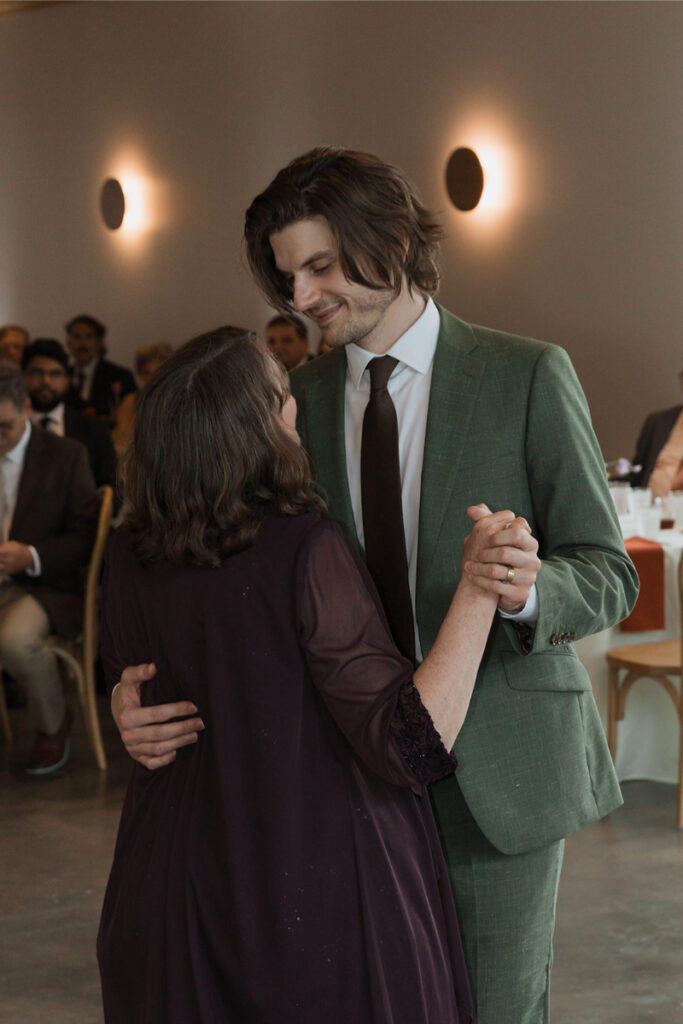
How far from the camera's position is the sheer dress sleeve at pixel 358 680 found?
1.35 meters

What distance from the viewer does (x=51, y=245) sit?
32.2 ft

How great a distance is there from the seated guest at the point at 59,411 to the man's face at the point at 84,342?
5.35 ft

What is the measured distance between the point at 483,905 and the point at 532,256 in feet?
19.4

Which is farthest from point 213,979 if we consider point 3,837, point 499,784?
point 3,837

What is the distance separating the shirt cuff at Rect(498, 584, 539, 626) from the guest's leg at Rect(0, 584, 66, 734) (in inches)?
137

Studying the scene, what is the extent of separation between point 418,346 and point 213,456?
466 mm

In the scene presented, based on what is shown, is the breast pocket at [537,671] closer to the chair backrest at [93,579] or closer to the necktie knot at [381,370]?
the necktie knot at [381,370]

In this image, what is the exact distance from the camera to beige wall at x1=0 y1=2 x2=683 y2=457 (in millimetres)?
6633

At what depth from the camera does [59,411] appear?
6.47m

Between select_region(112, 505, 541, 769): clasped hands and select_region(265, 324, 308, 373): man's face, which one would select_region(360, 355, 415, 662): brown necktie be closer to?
select_region(112, 505, 541, 769): clasped hands

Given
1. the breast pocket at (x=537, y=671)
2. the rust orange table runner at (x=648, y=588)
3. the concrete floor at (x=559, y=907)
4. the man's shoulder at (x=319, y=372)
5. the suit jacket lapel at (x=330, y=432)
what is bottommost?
the concrete floor at (x=559, y=907)

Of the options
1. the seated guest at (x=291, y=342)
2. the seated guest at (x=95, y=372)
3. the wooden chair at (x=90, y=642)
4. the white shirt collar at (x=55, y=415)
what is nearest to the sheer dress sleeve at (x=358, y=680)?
the wooden chair at (x=90, y=642)

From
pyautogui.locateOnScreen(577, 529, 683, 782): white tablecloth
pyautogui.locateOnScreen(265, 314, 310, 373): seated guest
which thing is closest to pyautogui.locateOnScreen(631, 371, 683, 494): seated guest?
pyautogui.locateOnScreen(577, 529, 683, 782): white tablecloth

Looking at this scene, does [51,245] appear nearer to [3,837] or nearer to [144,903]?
[3,837]
